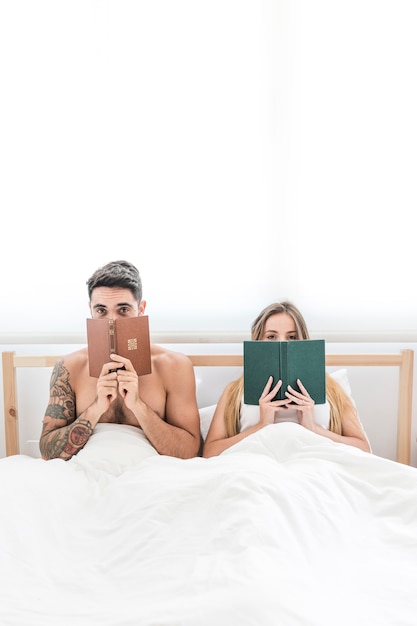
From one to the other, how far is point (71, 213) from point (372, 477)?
1544 mm

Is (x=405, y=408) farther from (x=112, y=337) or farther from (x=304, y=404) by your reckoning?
(x=112, y=337)

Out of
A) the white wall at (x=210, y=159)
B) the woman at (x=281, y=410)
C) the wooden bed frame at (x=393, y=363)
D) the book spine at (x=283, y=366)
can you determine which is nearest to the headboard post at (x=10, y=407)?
the wooden bed frame at (x=393, y=363)

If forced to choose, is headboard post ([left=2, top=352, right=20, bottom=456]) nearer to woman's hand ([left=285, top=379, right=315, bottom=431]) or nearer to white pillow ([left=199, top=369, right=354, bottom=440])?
white pillow ([left=199, top=369, right=354, bottom=440])

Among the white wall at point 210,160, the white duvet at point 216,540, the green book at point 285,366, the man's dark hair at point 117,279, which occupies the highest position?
the white wall at point 210,160

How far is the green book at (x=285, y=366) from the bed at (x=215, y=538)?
0.71 feet

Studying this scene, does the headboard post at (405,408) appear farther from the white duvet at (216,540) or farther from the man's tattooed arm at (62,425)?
the man's tattooed arm at (62,425)

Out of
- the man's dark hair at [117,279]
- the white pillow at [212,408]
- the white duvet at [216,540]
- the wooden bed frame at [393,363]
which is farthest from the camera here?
the wooden bed frame at [393,363]

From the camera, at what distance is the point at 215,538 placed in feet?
3.59

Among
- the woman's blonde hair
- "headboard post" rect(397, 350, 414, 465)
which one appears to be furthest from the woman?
"headboard post" rect(397, 350, 414, 465)

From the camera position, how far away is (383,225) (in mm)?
2328

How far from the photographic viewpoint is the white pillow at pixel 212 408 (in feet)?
6.84

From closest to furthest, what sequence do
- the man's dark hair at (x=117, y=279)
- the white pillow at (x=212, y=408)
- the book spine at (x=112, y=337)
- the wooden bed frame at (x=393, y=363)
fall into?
1. the book spine at (x=112, y=337)
2. the man's dark hair at (x=117, y=279)
3. the white pillow at (x=212, y=408)
4. the wooden bed frame at (x=393, y=363)

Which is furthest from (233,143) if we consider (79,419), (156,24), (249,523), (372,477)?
(249,523)

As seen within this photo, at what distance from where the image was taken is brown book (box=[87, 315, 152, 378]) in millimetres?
1806
